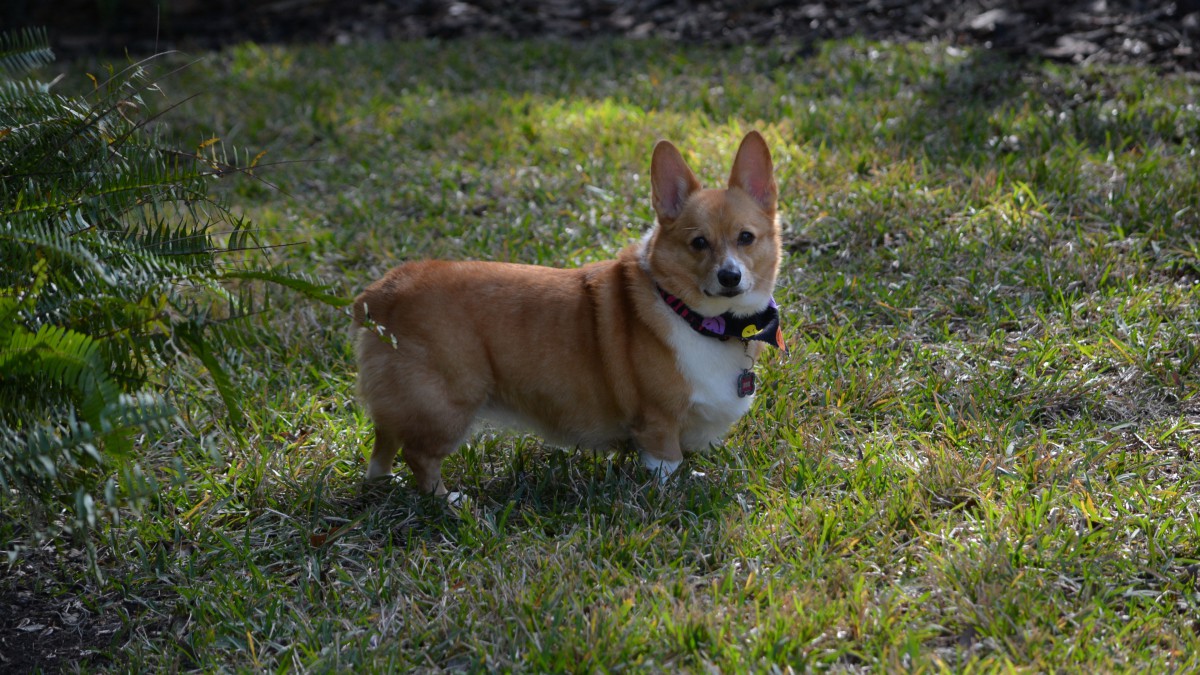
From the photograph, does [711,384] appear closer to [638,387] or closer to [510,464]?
[638,387]

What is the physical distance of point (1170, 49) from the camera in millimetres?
6250

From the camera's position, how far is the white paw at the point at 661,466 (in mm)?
3381

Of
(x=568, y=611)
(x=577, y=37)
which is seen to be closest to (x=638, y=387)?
(x=568, y=611)

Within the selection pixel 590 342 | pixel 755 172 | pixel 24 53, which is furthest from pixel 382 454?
pixel 24 53

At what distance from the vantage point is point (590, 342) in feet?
11.1

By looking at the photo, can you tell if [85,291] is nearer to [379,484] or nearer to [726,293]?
[379,484]

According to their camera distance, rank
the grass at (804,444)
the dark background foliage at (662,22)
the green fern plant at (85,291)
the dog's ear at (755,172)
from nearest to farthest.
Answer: the green fern plant at (85,291), the grass at (804,444), the dog's ear at (755,172), the dark background foliage at (662,22)

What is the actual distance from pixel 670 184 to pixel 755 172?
0.29m

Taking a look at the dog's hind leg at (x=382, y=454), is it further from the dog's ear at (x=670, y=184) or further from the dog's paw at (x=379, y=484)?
the dog's ear at (x=670, y=184)

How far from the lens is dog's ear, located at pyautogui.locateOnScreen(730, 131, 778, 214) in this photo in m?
3.46

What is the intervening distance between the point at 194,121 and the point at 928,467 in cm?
537

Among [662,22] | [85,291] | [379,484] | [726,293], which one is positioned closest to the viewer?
[85,291]

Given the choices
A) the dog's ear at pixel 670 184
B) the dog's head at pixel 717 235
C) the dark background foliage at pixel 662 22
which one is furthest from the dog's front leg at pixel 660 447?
the dark background foliage at pixel 662 22

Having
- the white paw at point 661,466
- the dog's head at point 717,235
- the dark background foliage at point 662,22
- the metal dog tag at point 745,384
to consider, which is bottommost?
the white paw at point 661,466
